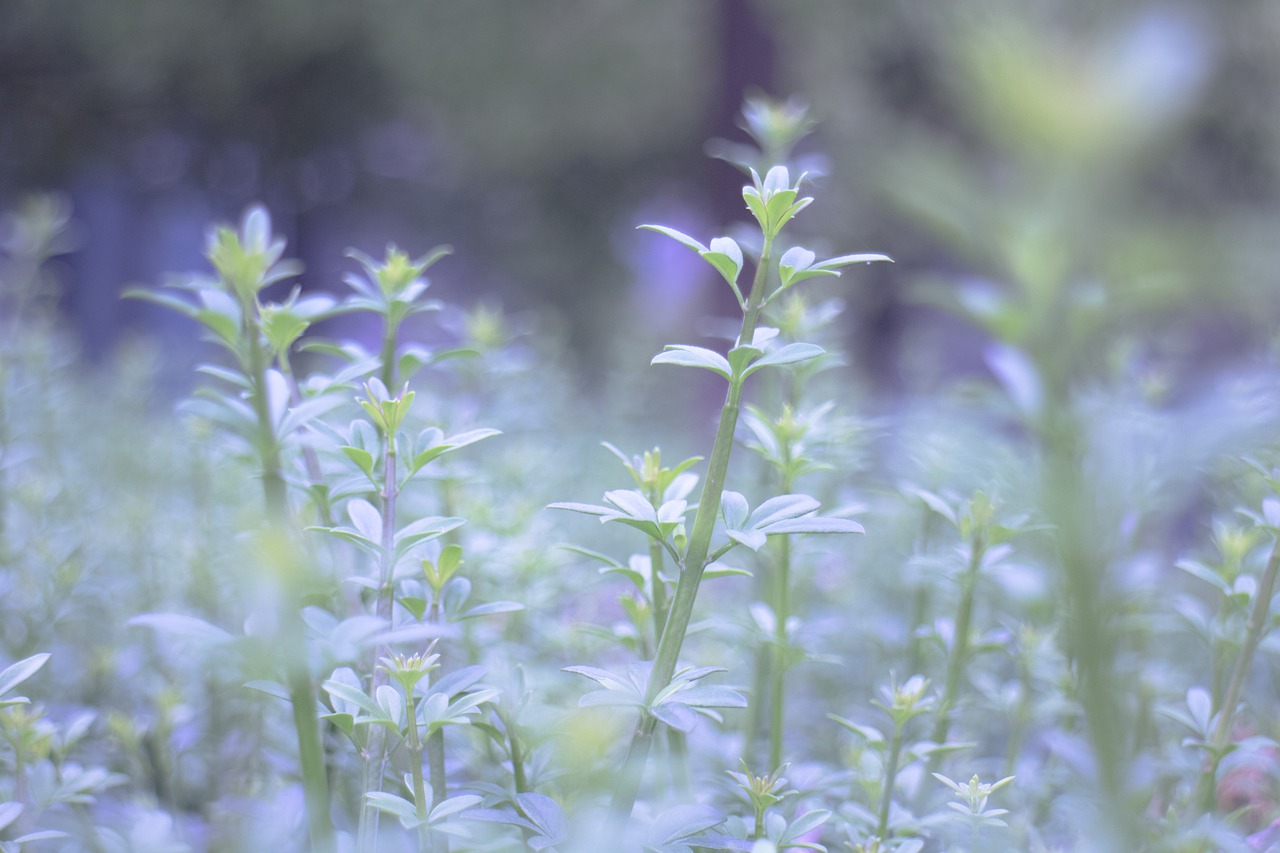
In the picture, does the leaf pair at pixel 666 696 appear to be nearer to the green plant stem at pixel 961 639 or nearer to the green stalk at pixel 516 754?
the green stalk at pixel 516 754

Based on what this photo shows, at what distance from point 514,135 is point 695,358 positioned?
933 centimetres

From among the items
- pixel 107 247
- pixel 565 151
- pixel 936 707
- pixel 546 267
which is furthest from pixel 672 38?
pixel 936 707

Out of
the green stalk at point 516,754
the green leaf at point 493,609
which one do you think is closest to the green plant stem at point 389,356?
the green leaf at point 493,609

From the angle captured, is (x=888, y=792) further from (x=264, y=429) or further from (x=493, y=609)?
(x=264, y=429)

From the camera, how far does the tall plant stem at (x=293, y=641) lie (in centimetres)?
68

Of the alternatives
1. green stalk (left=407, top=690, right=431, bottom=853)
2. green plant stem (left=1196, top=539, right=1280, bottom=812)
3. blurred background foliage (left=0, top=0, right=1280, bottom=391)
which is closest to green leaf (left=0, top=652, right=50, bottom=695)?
green stalk (left=407, top=690, right=431, bottom=853)

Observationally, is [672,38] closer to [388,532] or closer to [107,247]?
[107,247]

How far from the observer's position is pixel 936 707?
3.88ft

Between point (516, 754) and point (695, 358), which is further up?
point (695, 358)

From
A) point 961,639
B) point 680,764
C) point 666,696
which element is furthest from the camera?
point 961,639

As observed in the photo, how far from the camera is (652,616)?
3.46 ft

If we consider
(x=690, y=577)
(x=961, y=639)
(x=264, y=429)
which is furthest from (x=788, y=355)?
(x=961, y=639)

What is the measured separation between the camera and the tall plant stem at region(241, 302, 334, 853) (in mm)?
679

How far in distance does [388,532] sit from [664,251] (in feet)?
45.5
